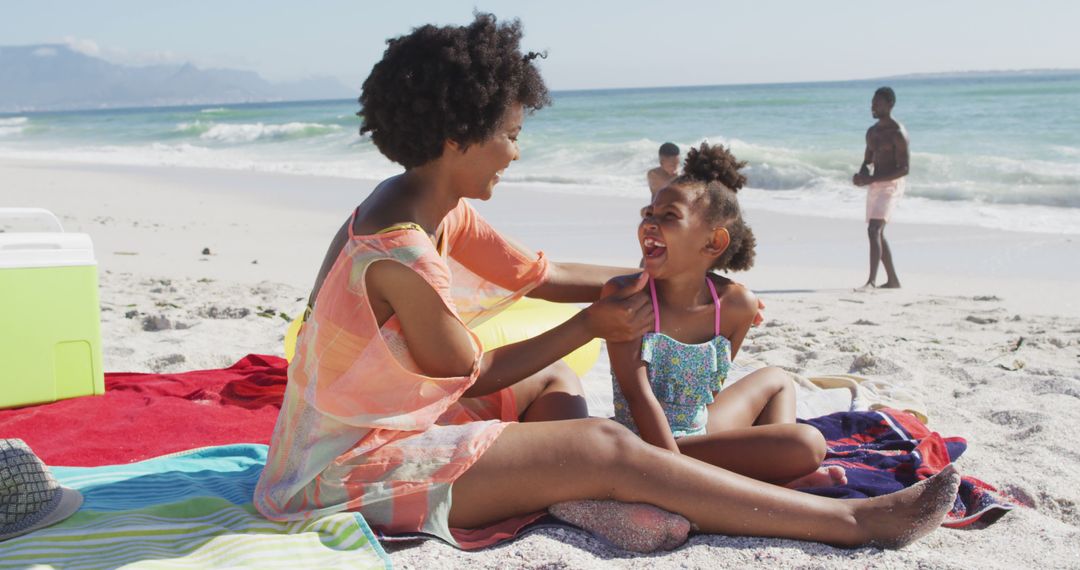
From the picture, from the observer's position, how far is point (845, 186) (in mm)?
15016

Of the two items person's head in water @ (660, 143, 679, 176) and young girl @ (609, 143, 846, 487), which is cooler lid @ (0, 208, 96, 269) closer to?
young girl @ (609, 143, 846, 487)

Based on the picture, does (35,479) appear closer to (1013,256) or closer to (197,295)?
(197,295)

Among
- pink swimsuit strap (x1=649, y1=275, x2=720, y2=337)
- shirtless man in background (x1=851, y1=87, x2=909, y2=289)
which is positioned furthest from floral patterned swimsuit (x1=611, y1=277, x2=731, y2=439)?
shirtless man in background (x1=851, y1=87, x2=909, y2=289)

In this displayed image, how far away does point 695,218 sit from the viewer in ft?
10.6

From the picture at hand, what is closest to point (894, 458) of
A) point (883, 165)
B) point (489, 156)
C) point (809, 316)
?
point (489, 156)

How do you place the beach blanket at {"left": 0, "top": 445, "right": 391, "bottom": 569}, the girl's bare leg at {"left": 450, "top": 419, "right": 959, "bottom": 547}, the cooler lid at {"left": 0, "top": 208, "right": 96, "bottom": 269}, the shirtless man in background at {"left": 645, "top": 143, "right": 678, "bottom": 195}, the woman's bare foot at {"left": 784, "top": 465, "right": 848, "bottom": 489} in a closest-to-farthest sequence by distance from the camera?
the beach blanket at {"left": 0, "top": 445, "right": 391, "bottom": 569}, the girl's bare leg at {"left": 450, "top": 419, "right": 959, "bottom": 547}, the woman's bare foot at {"left": 784, "top": 465, "right": 848, "bottom": 489}, the cooler lid at {"left": 0, "top": 208, "right": 96, "bottom": 269}, the shirtless man in background at {"left": 645, "top": 143, "right": 678, "bottom": 195}

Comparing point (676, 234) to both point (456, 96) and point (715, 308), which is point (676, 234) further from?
point (456, 96)

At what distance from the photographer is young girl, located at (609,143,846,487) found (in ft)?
9.98

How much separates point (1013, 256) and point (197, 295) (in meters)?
6.76

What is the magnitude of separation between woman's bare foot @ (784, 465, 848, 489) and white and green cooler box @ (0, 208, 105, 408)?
2.96 m

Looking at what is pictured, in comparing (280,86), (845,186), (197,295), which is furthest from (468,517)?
(280,86)

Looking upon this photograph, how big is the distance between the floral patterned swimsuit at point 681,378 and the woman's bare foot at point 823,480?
35 cm

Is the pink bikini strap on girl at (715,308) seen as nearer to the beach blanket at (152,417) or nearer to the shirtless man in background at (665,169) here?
the beach blanket at (152,417)

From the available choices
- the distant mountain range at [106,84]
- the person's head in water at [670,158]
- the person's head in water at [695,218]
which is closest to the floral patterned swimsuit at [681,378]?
the person's head in water at [695,218]
